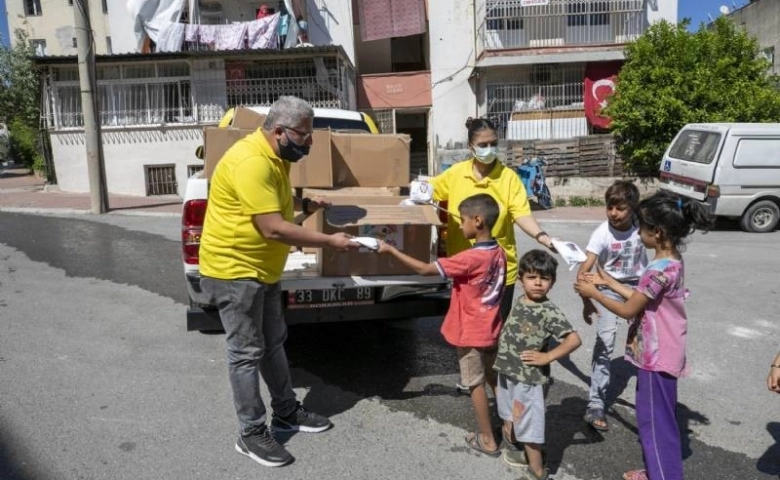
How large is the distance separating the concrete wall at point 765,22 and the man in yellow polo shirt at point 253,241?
2290 centimetres

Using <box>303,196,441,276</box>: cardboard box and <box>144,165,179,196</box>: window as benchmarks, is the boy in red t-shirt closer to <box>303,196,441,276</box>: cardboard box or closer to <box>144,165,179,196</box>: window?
<box>303,196,441,276</box>: cardboard box

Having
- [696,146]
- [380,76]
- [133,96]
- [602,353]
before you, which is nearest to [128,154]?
[133,96]

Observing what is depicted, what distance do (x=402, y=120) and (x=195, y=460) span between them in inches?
797

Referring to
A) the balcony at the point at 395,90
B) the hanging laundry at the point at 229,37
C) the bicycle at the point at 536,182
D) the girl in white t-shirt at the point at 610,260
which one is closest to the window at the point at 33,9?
the hanging laundry at the point at 229,37

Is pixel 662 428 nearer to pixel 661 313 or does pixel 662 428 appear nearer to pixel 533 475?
pixel 661 313

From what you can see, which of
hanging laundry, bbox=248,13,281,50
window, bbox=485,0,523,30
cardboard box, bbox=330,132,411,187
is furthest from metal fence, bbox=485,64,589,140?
cardboard box, bbox=330,132,411,187

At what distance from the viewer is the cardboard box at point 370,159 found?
445 cm

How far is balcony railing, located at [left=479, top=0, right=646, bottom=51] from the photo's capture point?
19.0 metres

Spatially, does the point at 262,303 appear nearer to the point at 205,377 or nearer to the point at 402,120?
the point at 205,377

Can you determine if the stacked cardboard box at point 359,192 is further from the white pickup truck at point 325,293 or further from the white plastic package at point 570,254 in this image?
the white plastic package at point 570,254

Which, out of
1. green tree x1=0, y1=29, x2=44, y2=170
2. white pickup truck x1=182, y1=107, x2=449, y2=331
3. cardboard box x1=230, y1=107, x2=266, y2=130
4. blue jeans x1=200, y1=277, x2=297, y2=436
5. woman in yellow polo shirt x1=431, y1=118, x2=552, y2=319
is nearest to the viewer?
blue jeans x1=200, y1=277, x2=297, y2=436

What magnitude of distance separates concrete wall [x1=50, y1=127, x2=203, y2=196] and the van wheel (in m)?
13.3

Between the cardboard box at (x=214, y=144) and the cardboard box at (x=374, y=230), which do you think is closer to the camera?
the cardboard box at (x=374, y=230)

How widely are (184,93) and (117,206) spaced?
4.22 metres
